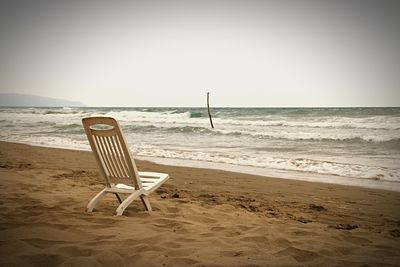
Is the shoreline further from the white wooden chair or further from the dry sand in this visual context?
the white wooden chair

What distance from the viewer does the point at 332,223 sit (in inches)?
138

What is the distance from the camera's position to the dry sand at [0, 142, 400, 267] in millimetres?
2227

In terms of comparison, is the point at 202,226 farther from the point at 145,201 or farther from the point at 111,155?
the point at 111,155

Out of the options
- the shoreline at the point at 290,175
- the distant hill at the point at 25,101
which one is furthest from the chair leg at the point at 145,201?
the distant hill at the point at 25,101

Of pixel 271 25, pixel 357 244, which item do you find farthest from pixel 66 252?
pixel 271 25

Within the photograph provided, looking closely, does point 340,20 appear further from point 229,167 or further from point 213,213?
point 213,213

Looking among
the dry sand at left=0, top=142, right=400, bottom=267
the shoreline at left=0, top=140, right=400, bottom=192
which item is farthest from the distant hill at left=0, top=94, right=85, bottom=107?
the dry sand at left=0, top=142, right=400, bottom=267

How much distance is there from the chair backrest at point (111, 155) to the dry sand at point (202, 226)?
1.54 ft

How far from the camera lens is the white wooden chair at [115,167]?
10.4ft

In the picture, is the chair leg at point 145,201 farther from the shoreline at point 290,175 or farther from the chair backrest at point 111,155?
the shoreline at point 290,175

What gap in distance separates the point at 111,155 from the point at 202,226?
4.79 feet

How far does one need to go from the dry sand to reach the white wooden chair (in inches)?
10.4

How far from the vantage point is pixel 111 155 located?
3.51m

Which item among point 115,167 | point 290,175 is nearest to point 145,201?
point 115,167
